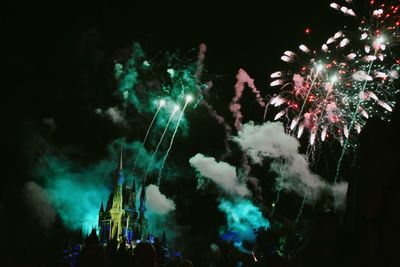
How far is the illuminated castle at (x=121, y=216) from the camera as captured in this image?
3824 inches

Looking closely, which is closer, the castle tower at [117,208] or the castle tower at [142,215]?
the castle tower at [117,208]

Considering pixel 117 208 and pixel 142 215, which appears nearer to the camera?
pixel 117 208

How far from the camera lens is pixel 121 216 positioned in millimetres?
98562

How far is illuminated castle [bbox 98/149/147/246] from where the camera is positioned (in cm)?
9712

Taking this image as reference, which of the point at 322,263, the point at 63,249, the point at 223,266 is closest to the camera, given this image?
the point at 322,263

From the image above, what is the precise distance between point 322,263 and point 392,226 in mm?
1193

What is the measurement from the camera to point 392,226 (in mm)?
6012

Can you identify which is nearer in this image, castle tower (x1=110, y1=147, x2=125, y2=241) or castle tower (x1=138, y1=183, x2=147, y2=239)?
castle tower (x1=110, y1=147, x2=125, y2=241)

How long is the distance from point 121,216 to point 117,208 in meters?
2.24

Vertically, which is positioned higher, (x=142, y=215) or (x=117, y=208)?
(x=117, y=208)

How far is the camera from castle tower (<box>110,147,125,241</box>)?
97.1 metres

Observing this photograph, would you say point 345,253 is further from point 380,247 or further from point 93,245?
point 93,245

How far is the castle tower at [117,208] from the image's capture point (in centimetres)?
9712

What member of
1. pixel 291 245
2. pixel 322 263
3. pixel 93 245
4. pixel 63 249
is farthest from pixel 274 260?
pixel 63 249
